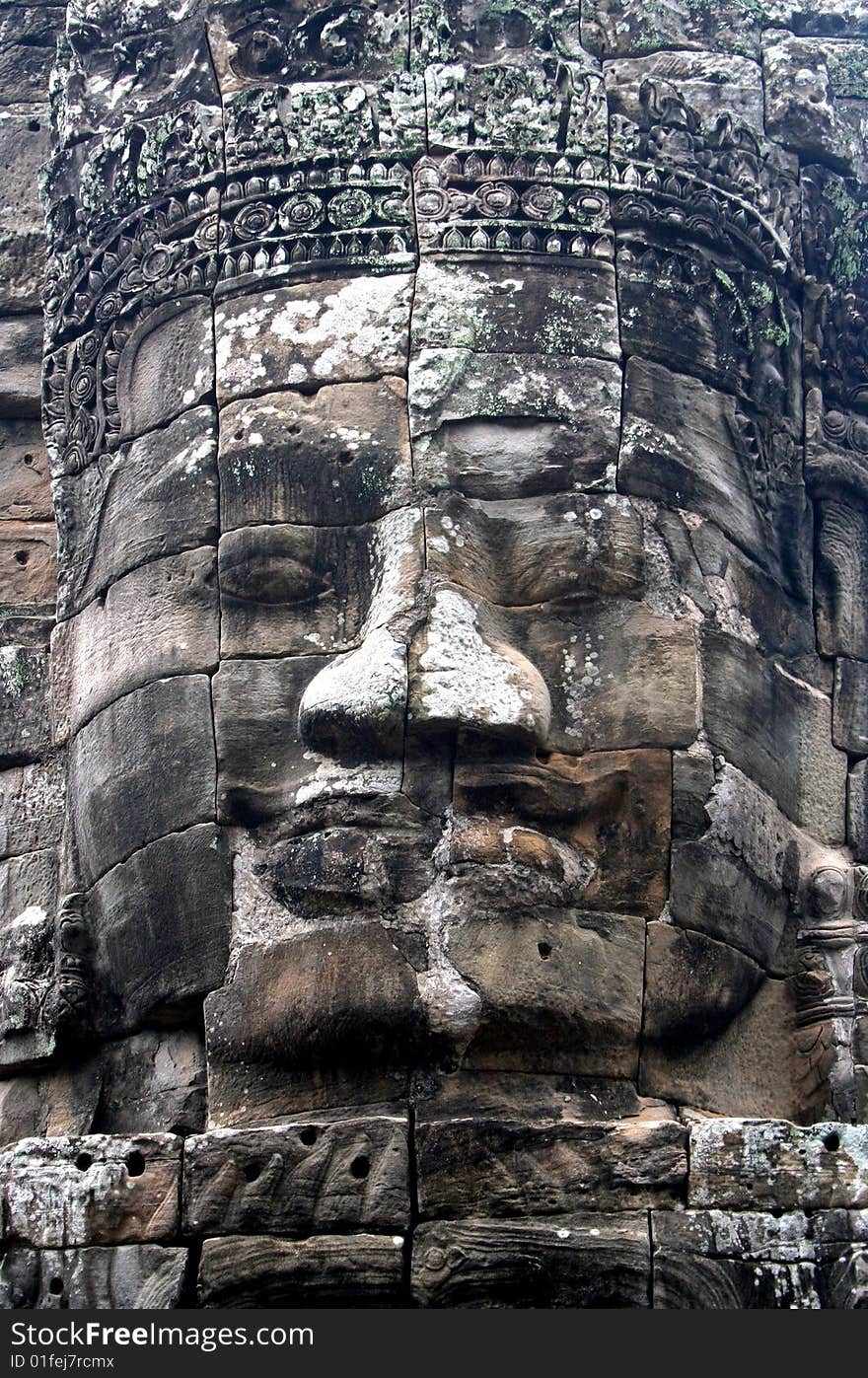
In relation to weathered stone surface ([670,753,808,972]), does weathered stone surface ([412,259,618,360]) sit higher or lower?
higher

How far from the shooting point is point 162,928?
9.73 meters

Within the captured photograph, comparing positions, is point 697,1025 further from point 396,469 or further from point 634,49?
point 634,49

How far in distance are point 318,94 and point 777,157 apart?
1.91 metres

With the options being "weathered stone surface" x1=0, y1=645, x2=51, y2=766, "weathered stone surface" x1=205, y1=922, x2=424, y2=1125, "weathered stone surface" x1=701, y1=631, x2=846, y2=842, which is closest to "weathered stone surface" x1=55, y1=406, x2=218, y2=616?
"weathered stone surface" x1=0, y1=645, x2=51, y2=766

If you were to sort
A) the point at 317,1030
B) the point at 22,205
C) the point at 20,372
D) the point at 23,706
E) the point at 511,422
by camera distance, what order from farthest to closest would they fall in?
1. the point at 22,205
2. the point at 20,372
3. the point at 23,706
4. the point at 511,422
5. the point at 317,1030

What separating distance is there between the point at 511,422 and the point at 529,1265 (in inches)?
123

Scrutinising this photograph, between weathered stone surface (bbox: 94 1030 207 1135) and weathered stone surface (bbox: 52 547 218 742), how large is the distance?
1.29 meters

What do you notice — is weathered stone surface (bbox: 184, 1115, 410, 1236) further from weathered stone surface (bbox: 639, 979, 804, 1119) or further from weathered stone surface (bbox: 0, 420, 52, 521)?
weathered stone surface (bbox: 0, 420, 52, 521)

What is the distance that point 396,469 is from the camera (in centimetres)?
1012

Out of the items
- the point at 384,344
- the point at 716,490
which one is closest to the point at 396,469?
the point at 384,344

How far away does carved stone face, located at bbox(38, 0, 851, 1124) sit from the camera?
942 centimetres

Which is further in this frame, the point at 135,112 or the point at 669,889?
the point at 135,112

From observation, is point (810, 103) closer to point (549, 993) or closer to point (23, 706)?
point (23, 706)

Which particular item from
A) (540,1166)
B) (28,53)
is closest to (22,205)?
(28,53)
